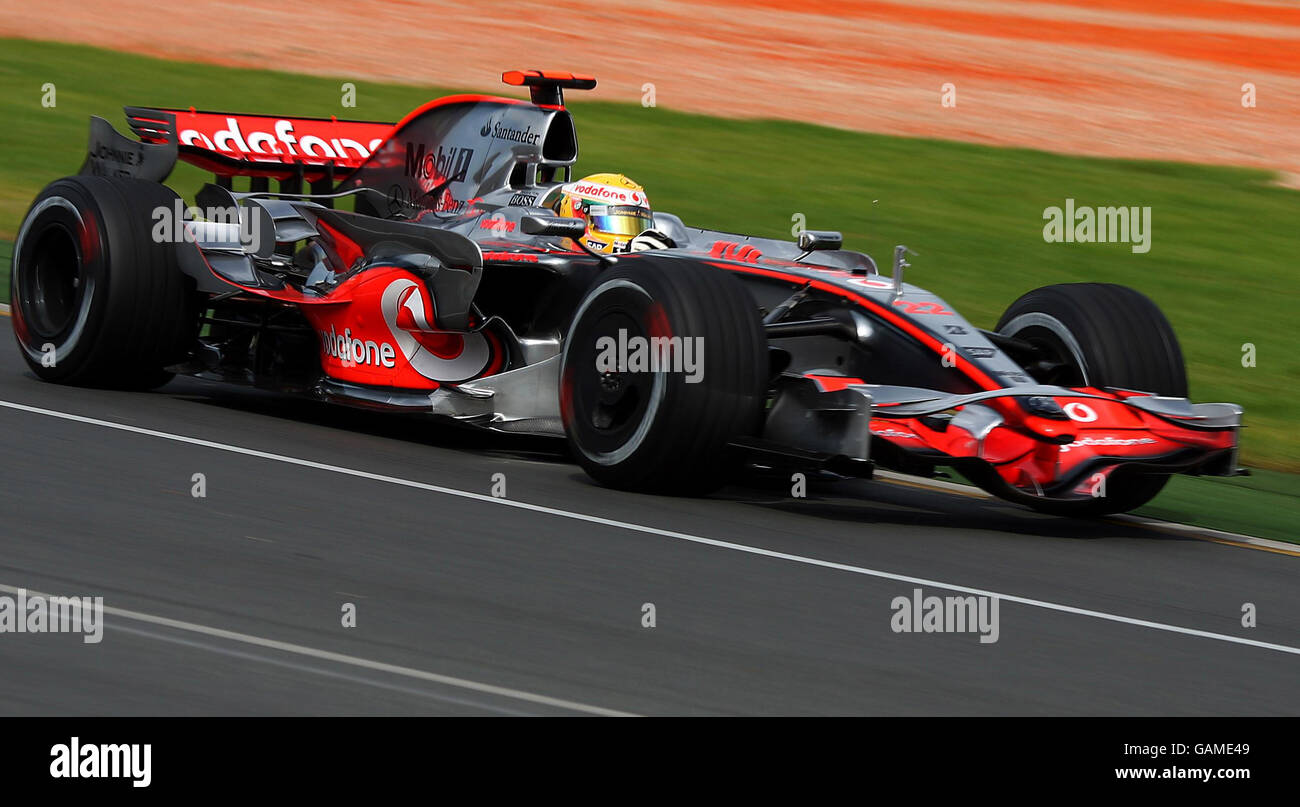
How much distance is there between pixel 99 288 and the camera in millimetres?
9547

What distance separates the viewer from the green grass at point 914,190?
54.5 feet

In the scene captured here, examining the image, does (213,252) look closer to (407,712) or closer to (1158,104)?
(407,712)

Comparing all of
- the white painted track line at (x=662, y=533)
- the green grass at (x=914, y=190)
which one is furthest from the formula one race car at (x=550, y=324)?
the green grass at (x=914, y=190)

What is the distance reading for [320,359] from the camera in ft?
31.2

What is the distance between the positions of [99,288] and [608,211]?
262 centimetres

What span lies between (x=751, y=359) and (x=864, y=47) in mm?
26097

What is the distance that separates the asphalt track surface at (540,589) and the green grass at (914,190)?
586 centimetres

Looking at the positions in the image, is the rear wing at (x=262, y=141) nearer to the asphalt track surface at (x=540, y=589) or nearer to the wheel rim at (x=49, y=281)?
the wheel rim at (x=49, y=281)

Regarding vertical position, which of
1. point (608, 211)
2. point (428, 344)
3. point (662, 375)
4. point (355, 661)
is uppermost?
point (608, 211)

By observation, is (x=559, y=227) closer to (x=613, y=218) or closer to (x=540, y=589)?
(x=613, y=218)

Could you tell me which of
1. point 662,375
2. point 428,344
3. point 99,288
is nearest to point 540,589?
point 662,375

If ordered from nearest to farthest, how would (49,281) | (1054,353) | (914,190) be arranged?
(1054,353)
(49,281)
(914,190)

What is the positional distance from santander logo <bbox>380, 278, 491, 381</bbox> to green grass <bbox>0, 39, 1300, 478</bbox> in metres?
6.13

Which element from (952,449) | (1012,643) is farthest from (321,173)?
(1012,643)
